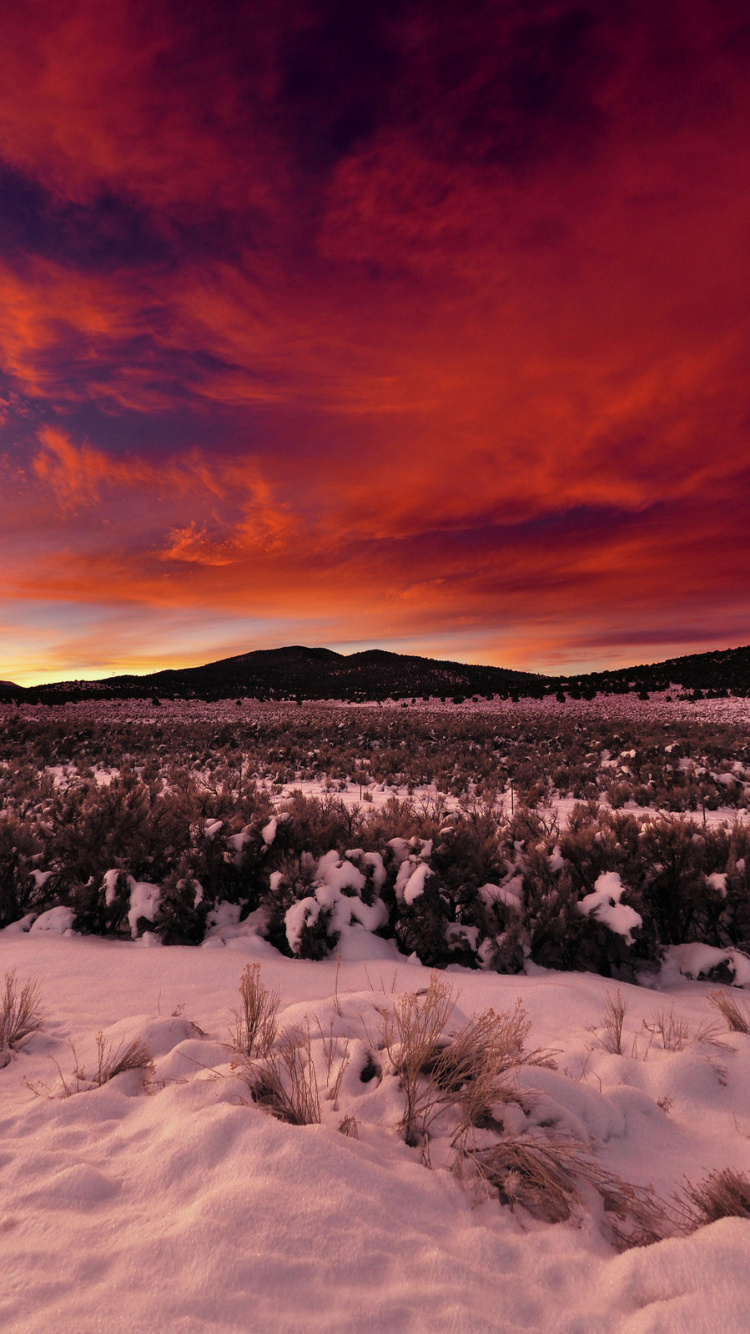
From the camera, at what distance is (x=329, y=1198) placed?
2.09m

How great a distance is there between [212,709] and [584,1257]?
42686mm

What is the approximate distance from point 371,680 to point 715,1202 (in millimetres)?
106657

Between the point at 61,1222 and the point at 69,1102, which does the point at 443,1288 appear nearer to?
the point at 61,1222

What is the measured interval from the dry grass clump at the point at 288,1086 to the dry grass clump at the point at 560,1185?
74 centimetres

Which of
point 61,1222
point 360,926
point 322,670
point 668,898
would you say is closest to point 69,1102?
point 61,1222

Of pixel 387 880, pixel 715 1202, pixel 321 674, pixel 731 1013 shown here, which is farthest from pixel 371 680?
pixel 715 1202

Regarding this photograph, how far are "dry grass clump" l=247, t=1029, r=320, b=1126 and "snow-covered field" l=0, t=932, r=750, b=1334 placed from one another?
0.27 ft

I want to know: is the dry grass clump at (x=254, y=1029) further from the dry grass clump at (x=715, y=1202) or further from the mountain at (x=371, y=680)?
the mountain at (x=371, y=680)

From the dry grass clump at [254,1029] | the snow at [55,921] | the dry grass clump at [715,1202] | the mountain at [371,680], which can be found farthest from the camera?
the mountain at [371,680]

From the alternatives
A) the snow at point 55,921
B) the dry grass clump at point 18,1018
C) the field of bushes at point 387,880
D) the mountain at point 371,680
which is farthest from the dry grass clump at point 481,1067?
the mountain at point 371,680

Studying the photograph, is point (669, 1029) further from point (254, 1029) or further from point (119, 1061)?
point (119, 1061)

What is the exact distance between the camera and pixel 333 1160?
7.43 feet

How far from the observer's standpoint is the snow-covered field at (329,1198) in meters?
1.70

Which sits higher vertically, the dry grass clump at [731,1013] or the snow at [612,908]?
the snow at [612,908]
